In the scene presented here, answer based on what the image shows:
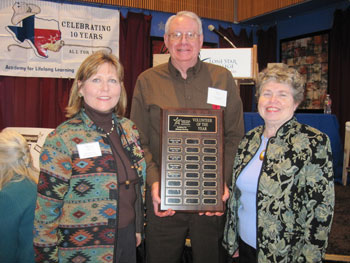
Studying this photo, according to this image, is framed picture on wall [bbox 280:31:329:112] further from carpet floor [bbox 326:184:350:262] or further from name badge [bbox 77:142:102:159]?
name badge [bbox 77:142:102:159]

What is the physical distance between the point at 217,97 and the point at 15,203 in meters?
1.35

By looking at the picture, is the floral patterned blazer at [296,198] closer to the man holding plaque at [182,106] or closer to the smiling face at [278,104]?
the smiling face at [278,104]

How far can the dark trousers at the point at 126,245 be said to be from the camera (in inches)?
58.5

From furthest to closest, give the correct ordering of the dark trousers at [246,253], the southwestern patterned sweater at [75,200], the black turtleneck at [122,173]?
the dark trousers at [246,253], the black turtleneck at [122,173], the southwestern patterned sweater at [75,200]

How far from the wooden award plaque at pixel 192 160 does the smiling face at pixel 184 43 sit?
387 mm

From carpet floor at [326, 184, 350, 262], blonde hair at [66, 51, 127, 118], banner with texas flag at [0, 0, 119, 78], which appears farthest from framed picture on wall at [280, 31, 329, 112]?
blonde hair at [66, 51, 127, 118]

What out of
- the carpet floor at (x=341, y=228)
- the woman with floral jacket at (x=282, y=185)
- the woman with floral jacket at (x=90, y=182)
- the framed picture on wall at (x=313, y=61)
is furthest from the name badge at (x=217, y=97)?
the framed picture on wall at (x=313, y=61)

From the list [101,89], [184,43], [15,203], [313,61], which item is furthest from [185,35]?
[313,61]

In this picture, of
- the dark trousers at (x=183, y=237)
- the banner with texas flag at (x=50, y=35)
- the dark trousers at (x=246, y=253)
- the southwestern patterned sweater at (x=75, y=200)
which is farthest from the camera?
the banner with texas flag at (x=50, y=35)

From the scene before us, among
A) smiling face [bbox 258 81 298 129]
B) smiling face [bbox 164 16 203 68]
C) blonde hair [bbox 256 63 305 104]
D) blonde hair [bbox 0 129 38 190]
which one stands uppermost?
smiling face [bbox 164 16 203 68]

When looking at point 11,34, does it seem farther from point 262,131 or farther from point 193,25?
point 262,131

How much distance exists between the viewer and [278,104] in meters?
1.53

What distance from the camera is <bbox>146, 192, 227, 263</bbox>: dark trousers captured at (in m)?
1.83

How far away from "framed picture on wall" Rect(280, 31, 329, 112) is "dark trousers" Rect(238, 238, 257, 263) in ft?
19.2
